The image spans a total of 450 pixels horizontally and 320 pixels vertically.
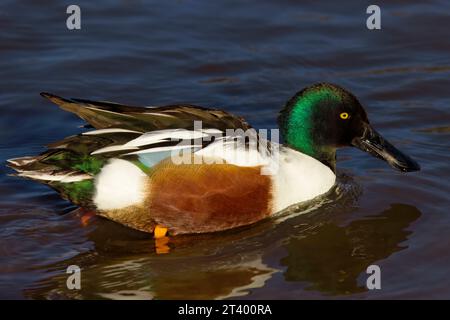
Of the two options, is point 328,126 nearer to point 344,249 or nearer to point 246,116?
point 344,249

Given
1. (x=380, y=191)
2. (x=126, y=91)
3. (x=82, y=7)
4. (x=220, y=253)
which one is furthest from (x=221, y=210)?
(x=82, y=7)

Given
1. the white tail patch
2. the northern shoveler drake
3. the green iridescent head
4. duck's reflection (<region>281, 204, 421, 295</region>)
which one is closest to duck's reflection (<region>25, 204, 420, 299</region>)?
duck's reflection (<region>281, 204, 421, 295</region>)

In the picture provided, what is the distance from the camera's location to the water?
521 cm

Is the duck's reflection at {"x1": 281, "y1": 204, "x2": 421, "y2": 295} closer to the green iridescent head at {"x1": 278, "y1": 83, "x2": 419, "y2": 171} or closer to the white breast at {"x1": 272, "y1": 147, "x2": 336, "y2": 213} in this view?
the white breast at {"x1": 272, "y1": 147, "x2": 336, "y2": 213}

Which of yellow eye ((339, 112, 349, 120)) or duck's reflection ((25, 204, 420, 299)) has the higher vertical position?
yellow eye ((339, 112, 349, 120))

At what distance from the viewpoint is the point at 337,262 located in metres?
5.42

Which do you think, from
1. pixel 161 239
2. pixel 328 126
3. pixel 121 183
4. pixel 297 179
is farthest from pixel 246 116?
pixel 121 183

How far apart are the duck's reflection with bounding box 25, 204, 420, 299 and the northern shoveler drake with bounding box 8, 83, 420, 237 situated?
0.15 metres

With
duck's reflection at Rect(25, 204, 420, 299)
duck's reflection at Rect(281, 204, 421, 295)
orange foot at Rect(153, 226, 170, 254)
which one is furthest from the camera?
orange foot at Rect(153, 226, 170, 254)

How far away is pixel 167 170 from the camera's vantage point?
17.7 ft

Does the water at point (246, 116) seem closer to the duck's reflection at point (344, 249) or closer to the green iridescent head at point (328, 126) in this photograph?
the duck's reflection at point (344, 249)

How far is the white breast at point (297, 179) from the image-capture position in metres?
5.65

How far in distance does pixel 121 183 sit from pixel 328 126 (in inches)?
56.7

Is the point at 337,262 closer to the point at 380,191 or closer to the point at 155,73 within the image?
the point at 380,191
